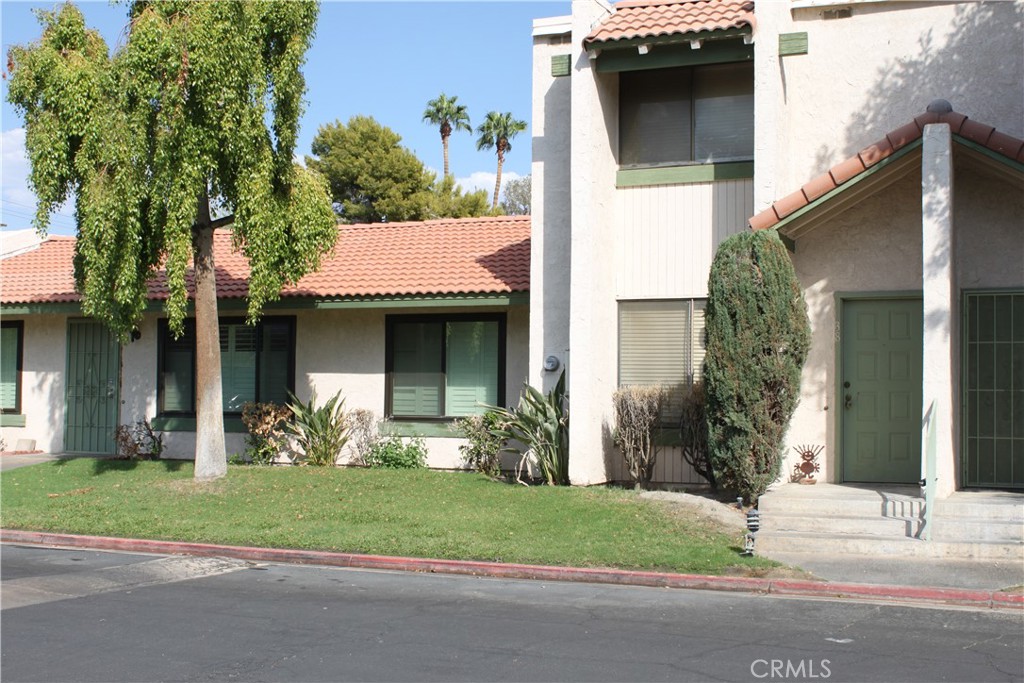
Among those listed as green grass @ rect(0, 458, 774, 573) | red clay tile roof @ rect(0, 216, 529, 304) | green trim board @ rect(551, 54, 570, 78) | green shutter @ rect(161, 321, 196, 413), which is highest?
green trim board @ rect(551, 54, 570, 78)

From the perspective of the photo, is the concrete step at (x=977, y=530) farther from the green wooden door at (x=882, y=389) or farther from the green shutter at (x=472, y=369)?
the green shutter at (x=472, y=369)

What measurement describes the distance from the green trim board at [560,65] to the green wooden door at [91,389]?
9.92 meters

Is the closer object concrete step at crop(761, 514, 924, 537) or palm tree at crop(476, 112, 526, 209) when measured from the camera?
concrete step at crop(761, 514, 924, 537)

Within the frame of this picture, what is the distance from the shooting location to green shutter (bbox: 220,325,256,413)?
19016mm

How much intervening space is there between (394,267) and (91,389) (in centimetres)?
660

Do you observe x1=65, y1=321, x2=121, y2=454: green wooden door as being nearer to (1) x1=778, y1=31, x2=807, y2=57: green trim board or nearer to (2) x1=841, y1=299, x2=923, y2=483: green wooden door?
(1) x1=778, y1=31, x2=807, y2=57: green trim board

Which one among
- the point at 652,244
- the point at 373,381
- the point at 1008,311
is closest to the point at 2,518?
the point at 373,381

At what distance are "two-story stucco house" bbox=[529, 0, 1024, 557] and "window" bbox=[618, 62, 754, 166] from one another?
3 centimetres

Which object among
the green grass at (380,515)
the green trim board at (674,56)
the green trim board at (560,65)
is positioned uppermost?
the green trim board at (560,65)

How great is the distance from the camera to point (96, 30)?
15.1m

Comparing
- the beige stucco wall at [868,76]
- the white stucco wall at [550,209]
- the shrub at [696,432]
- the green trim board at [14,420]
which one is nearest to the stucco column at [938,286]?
the beige stucco wall at [868,76]

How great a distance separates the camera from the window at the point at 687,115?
1499 cm

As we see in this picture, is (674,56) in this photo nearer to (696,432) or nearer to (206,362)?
(696,432)

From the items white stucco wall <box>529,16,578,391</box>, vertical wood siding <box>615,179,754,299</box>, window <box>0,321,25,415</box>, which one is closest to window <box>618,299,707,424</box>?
vertical wood siding <box>615,179,754,299</box>
